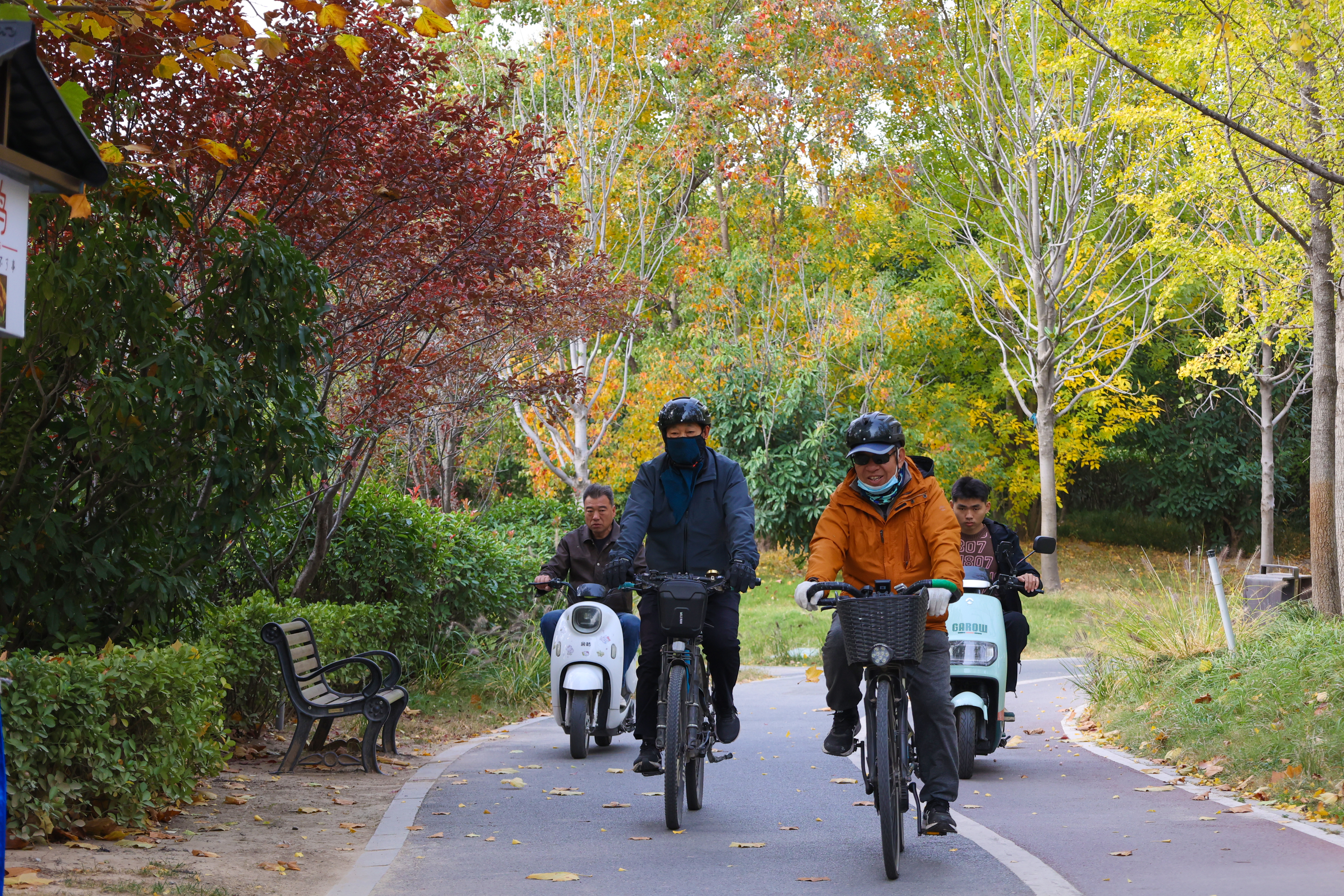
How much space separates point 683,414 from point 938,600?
2.01 meters

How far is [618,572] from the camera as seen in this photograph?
23.9 ft

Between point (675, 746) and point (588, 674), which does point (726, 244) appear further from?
point (675, 746)

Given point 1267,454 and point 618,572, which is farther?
point 1267,454

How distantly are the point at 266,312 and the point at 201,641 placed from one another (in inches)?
78.4

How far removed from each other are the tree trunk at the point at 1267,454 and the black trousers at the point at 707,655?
26124mm

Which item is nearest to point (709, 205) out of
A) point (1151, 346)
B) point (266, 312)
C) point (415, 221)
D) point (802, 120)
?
point (802, 120)

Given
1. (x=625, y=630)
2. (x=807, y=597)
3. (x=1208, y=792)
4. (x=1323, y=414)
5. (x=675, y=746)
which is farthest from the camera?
(x=1323, y=414)

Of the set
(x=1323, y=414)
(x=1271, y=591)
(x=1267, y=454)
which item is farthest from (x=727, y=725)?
(x=1267, y=454)

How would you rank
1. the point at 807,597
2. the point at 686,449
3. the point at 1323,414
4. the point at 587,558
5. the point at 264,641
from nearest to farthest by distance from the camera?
the point at 807,597
the point at 686,449
the point at 264,641
the point at 587,558
the point at 1323,414

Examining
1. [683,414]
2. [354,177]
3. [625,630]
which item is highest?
[354,177]

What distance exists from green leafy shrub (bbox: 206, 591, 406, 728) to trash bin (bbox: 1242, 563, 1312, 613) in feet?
29.6

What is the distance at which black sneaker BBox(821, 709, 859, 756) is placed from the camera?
6.29 meters

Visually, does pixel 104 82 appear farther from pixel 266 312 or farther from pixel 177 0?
pixel 266 312

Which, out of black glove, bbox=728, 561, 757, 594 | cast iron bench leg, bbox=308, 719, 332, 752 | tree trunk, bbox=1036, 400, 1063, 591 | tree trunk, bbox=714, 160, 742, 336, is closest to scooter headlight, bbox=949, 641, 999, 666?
Result: black glove, bbox=728, 561, 757, 594
